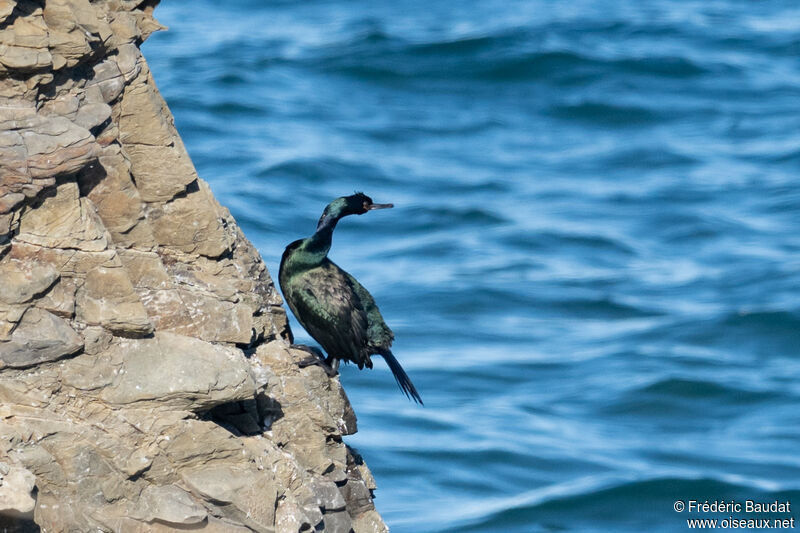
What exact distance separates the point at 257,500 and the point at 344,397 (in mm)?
2082

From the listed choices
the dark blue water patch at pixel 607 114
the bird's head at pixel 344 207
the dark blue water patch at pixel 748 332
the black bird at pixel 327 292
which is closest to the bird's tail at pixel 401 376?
the black bird at pixel 327 292

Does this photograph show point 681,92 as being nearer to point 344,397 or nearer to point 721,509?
point 721,509

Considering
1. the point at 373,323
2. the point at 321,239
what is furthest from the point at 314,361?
the point at 373,323

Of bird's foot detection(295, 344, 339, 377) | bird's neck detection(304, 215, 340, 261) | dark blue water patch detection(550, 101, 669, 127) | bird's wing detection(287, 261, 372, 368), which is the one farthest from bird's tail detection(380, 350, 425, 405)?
dark blue water patch detection(550, 101, 669, 127)

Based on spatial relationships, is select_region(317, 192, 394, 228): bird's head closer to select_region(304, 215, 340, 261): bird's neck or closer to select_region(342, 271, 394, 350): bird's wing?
select_region(304, 215, 340, 261): bird's neck

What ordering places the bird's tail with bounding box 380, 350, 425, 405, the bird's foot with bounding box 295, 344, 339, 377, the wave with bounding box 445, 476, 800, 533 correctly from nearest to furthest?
the bird's foot with bounding box 295, 344, 339, 377
the bird's tail with bounding box 380, 350, 425, 405
the wave with bounding box 445, 476, 800, 533

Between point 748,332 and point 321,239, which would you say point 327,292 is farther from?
point 748,332

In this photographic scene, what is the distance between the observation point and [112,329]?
7957 mm

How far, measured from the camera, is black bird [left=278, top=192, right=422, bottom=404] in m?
11.8

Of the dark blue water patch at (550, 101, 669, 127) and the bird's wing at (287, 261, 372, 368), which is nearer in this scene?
the bird's wing at (287, 261, 372, 368)

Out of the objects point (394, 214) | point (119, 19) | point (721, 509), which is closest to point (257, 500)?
point (119, 19)

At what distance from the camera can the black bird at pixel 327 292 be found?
1184 cm

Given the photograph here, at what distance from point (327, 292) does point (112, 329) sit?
4.27 m

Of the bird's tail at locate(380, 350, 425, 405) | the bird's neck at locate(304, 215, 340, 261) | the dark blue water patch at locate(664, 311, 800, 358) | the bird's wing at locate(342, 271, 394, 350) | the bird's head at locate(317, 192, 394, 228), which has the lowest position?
the dark blue water patch at locate(664, 311, 800, 358)
